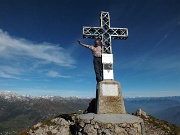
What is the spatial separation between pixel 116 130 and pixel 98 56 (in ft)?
22.0

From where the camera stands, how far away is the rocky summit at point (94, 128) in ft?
Answer: 36.3

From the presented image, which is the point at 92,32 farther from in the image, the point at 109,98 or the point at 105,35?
the point at 109,98

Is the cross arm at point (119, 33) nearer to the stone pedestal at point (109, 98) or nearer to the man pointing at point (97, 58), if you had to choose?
the man pointing at point (97, 58)

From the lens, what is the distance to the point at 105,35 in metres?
16.3

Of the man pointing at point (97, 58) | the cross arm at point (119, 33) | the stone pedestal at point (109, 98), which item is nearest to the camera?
the stone pedestal at point (109, 98)

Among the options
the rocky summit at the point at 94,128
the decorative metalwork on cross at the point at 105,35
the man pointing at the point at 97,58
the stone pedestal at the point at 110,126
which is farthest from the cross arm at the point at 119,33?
the stone pedestal at the point at 110,126

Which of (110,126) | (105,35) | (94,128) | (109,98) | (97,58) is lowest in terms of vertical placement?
(94,128)

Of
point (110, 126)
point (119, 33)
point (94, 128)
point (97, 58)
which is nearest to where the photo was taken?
point (110, 126)

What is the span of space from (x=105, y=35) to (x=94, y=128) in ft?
27.9

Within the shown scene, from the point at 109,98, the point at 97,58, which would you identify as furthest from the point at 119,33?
the point at 109,98

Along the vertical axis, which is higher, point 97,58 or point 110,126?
point 97,58

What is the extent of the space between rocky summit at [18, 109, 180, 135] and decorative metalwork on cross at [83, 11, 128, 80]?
426cm

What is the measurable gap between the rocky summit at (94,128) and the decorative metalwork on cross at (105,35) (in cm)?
426

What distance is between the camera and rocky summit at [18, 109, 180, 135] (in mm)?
11062
